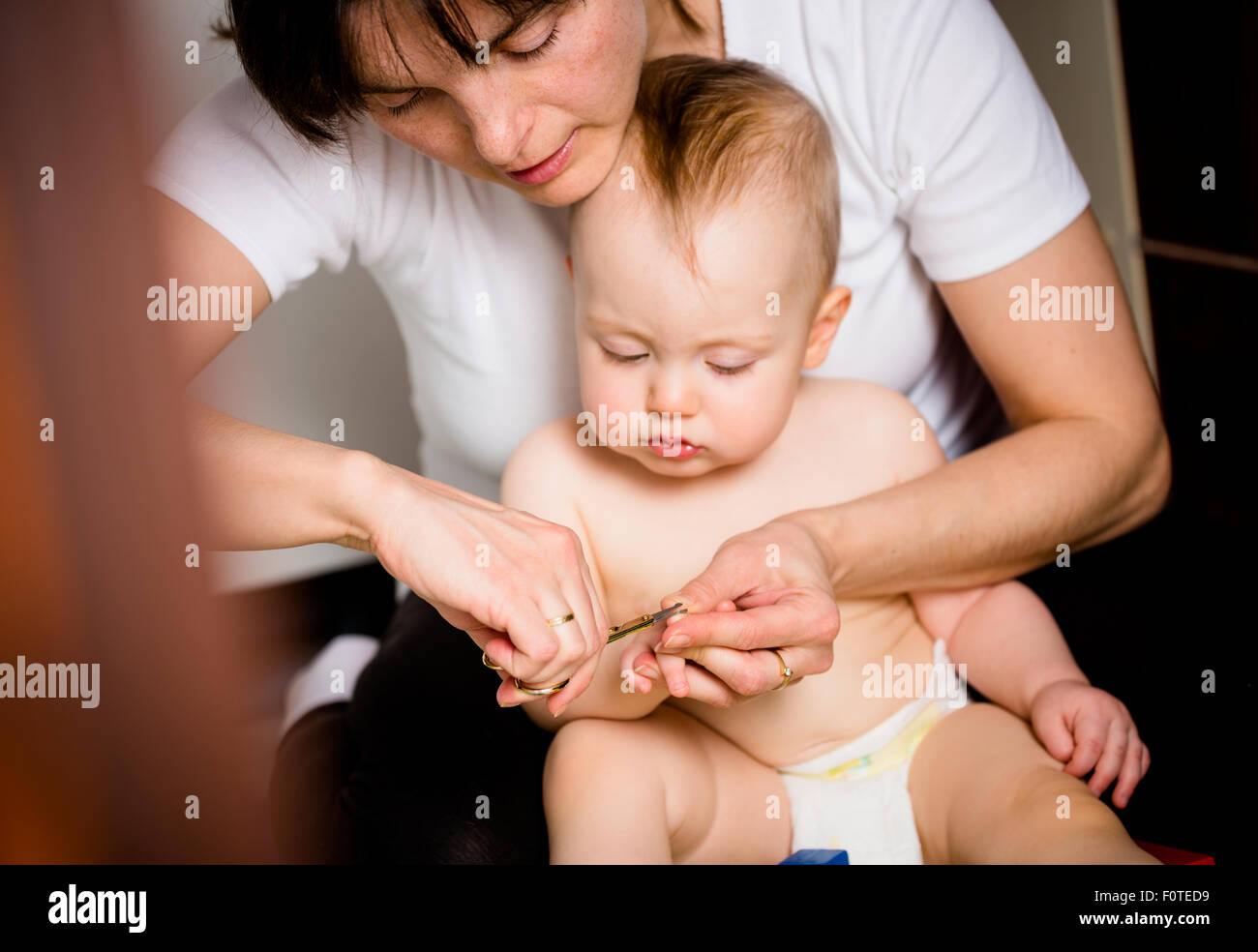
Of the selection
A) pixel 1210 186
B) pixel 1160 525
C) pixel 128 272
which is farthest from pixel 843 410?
pixel 128 272

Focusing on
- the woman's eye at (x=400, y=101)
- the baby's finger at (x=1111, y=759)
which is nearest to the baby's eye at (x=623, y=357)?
the woman's eye at (x=400, y=101)

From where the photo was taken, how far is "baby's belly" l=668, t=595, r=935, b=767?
2.76ft

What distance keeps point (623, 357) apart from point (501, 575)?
22 cm

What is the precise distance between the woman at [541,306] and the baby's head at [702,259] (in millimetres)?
42

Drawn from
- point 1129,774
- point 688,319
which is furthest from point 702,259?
point 1129,774

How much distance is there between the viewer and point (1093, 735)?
0.79 m

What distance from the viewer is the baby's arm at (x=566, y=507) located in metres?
0.81

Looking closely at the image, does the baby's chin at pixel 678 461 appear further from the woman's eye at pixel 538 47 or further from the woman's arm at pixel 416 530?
the woman's eye at pixel 538 47

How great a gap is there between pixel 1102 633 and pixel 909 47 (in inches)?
19.0
